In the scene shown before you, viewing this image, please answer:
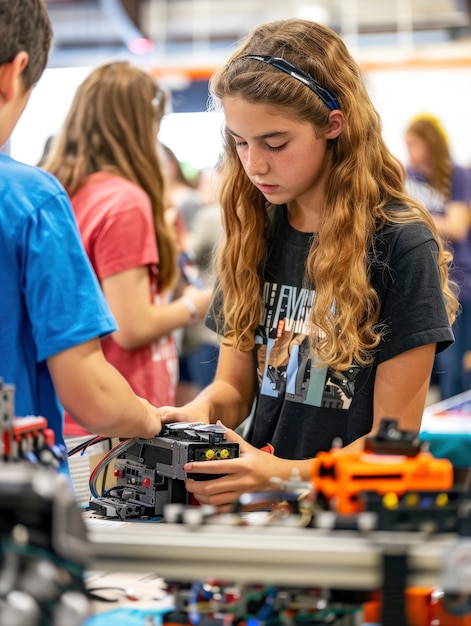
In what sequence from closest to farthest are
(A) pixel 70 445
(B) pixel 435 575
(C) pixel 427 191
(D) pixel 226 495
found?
(B) pixel 435 575
(D) pixel 226 495
(A) pixel 70 445
(C) pixel 427 191

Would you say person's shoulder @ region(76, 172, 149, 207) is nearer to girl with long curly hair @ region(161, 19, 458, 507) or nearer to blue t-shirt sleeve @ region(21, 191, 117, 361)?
girl with long curly hair @ region(161, 19, 458, 507)

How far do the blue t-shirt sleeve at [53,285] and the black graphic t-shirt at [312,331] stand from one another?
0.54m

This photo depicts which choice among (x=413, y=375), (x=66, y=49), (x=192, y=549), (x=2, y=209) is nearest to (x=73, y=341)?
(x=2, y=209)

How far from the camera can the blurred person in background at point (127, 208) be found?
2525 mm

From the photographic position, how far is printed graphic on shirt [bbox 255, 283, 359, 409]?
176cm

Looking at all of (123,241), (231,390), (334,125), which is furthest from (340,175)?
(123,241)

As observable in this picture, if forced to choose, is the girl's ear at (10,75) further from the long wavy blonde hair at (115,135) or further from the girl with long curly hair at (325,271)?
the long wavy blonde hair at (115,135)

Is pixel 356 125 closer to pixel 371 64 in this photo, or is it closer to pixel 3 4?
pixel 3 4

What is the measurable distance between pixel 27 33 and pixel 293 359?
2.65ft

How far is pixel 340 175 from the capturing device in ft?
5.78

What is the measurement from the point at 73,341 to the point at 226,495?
0.40m

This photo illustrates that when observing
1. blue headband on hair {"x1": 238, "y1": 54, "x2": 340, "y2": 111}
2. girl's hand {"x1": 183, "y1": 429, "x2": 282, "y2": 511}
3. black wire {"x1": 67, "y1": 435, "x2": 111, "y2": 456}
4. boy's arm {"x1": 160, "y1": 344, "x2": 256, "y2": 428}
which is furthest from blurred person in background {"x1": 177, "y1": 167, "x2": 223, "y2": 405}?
girl's hand {"x1": 183, "y1": 429, "x2": 282, "y2": 511}

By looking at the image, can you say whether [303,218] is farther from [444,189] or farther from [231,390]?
[444,189]

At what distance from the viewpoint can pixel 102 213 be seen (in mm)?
2521
